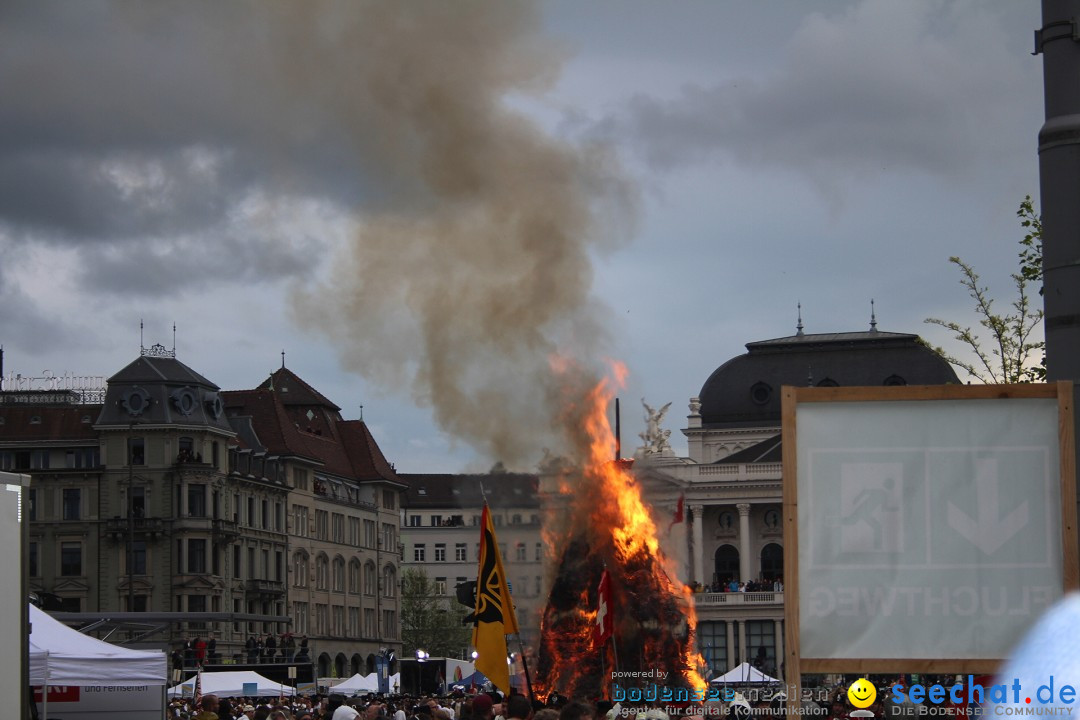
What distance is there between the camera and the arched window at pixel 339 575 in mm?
121750

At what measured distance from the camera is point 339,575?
12269 centimetres

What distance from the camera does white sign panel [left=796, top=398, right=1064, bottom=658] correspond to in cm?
716

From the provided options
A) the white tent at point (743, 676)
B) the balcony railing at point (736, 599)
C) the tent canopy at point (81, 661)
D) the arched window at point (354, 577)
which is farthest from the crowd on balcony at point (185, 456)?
the tent canopy at point (81, 661)

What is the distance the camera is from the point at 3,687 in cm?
1089

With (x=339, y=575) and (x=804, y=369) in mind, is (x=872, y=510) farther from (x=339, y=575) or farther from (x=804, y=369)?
(x=804, y=369)

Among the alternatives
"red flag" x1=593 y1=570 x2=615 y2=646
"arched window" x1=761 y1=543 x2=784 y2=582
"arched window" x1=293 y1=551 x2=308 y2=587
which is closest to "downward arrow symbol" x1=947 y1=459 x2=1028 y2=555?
"red flag" x1=593 y1=570 x2=615 y2=646

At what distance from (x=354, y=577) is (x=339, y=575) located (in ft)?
9.56

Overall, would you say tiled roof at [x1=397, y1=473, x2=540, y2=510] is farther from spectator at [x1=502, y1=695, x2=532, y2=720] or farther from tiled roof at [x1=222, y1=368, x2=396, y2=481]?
tiled roof at [x1=222, y1=368, x2=396, y2=481]

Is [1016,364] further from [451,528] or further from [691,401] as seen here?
[451,528]

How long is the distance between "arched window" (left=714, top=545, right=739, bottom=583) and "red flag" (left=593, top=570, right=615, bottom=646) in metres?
106

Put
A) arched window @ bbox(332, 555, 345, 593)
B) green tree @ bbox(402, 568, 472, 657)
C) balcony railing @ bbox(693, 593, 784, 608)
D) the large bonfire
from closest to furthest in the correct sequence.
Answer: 1. the large bonfire
2. balcony railing @ bbox(693, 593, 784, 608)
3. arched window @ bbox(332, 555, 345, 593)
4. green tree @ bbox(402, 568, 472, 657)

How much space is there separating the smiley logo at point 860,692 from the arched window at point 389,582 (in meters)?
118

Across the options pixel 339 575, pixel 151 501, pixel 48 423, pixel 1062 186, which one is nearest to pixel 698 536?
pixel 339 575

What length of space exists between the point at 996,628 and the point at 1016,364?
72.4ft
